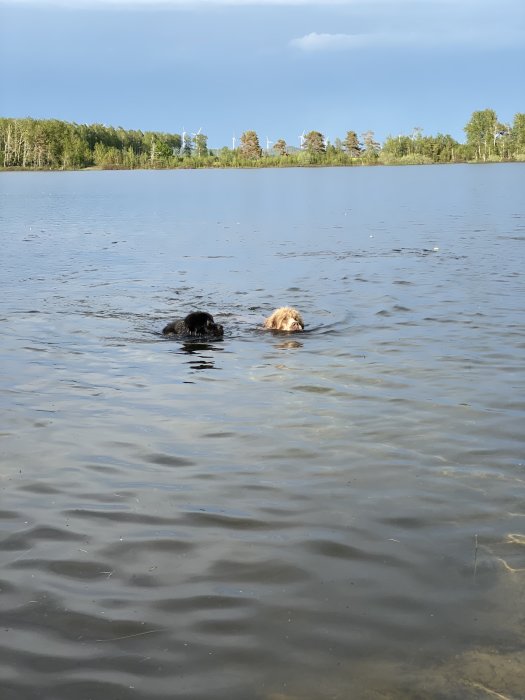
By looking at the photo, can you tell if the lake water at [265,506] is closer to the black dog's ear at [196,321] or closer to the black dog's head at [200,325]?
the black dog's head at [200,325]

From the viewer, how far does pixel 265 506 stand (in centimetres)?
675

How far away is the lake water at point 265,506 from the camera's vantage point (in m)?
4.58

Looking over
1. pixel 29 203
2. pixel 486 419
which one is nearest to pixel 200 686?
pixel 486 419

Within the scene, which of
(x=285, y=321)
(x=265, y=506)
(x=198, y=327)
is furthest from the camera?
(x=285, y=321)

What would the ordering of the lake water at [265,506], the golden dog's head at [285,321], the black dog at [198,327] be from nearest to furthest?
the lake water at [265,506]
the black dog at [198,327]
the golden dog's head at [285,321]

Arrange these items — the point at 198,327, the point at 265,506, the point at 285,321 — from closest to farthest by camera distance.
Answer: the point at 265,506, the point at 198,327, the point at 285,321

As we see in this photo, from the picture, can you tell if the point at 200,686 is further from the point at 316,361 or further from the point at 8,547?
the point at 316,361

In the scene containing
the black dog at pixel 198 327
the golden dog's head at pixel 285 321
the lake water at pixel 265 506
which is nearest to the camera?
the lake water at pixel 265 506

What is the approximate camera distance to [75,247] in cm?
3312

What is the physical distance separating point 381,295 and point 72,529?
13.6 m

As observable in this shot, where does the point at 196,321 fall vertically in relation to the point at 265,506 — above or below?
above

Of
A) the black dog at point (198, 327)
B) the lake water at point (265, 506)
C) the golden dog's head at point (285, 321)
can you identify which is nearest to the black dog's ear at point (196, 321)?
the black dog at point (198, 327)

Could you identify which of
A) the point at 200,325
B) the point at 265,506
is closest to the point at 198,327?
the point at 200,325

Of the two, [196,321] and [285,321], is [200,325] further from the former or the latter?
[285,321]
